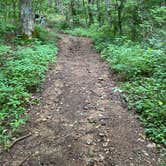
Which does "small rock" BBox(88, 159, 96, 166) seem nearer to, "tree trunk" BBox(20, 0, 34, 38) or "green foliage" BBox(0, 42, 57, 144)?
"green foliage" BBox(0, 42, 57, 144)

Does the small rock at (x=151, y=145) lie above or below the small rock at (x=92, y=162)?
above

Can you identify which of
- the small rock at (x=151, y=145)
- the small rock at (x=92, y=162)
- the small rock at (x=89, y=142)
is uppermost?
the small rock at (x=89, y=142)

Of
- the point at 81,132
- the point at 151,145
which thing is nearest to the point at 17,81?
the point at 81,132

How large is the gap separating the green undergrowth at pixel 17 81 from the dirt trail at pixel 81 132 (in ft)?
0.95

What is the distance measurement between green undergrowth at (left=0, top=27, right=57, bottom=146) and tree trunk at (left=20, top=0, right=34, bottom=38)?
250cm

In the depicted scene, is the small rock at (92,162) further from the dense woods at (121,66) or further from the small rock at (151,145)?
the dense woods at (121,66)

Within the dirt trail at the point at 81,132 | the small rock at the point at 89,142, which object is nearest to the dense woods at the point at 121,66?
the dirt trail at the point at 81,132

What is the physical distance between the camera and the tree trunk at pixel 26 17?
12.0 meters

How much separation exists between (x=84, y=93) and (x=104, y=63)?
11.1 ft

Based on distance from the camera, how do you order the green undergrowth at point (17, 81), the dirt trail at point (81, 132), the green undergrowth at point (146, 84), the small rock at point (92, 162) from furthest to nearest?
1. the green undergrowth at point (17, 81)
2. the green undergrowth at point (146, 84)
3. the dirt trail at point (81, 132)
4. the small rock at point (92, 162)

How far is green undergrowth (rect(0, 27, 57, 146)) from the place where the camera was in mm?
5043

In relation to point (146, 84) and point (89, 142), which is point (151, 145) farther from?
point (146, 84)

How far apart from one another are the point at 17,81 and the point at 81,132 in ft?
9.32

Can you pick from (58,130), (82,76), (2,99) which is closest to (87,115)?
(58,130)
